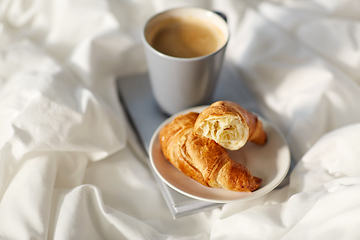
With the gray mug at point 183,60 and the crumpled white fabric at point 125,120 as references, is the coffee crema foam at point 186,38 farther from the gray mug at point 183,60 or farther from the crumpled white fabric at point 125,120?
the crumpled white fabric at point 125,120

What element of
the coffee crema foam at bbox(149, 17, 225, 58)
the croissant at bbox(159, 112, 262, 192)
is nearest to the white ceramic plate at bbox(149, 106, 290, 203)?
the croissant at bbox(159, 112, 262, 192)

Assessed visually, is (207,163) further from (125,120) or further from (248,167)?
(125,120)

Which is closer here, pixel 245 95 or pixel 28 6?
pixel 245 95

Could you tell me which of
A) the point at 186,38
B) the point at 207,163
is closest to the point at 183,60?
the point at 186,38

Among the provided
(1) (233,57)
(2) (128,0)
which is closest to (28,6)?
(2) (128,0)

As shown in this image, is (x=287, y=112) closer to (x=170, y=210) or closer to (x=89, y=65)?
(x=170, y=210)
